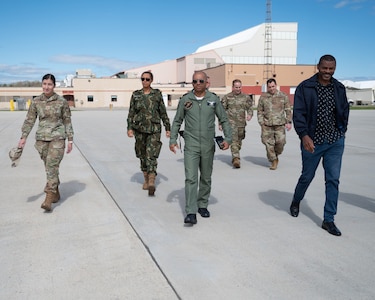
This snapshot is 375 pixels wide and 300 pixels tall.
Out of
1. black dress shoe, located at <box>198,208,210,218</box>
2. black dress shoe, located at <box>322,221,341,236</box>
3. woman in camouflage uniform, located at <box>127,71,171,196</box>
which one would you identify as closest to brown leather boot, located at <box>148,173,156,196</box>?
woman in camouflage uniform, located at <box>127,71,171,196</box>

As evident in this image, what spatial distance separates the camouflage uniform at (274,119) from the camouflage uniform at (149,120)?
286cm

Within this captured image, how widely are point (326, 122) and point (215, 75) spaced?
68.5 m

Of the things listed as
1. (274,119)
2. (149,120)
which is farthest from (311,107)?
(274,119)

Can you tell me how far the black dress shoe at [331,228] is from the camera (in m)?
4.28

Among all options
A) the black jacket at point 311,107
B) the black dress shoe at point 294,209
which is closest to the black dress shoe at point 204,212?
the black dress shoe at point 294,209

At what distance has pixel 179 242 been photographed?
4.07 metres

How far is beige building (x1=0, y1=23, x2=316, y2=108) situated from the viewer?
64.8 m

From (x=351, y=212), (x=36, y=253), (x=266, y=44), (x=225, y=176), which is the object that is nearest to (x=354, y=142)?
(x=225, y=176)

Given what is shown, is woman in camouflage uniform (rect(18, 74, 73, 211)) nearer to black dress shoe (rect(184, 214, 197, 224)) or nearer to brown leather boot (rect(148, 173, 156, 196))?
brown leather boot (rect(148, 173, 156, 196))

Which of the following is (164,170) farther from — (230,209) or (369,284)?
(369,284)

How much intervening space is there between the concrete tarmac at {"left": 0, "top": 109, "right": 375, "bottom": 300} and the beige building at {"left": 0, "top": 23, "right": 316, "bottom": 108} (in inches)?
1949

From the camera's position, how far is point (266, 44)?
82.0 meters

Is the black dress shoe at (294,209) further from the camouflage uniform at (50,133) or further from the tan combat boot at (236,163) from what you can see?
the tan combat boot at (236,163)

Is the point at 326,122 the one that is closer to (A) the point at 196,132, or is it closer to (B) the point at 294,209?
(B) the point at 294,209
